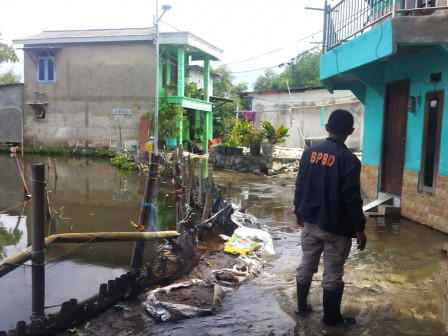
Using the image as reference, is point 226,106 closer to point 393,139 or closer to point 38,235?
point 393,139

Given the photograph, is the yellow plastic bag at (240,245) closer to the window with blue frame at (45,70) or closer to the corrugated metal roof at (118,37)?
the corrugated metal roof at (118,37)

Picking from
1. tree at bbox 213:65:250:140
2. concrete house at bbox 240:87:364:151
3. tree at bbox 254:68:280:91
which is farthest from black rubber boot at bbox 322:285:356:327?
tree at bbox 254:68:280:91

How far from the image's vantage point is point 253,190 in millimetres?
12672

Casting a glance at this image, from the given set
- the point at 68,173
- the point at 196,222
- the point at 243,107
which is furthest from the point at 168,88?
the point at 196,222

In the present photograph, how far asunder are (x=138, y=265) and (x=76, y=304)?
1.12 metres

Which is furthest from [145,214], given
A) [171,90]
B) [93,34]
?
[93,34]

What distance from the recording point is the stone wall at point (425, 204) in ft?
22.7

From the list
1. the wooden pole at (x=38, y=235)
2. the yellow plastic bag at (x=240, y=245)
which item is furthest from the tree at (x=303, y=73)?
the wooden pole at (x=38, y=235)

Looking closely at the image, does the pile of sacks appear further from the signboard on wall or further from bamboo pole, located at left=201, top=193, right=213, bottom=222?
the signboard on wall

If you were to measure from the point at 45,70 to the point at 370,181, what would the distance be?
23256 mm

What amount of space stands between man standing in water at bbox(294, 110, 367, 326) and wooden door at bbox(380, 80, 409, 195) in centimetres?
559

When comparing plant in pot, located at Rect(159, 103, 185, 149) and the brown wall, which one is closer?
plant in pot, located at Rect(159, 103, 185, 149)

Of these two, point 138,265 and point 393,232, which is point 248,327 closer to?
point 138,265

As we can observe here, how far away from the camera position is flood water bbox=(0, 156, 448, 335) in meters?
3.67
